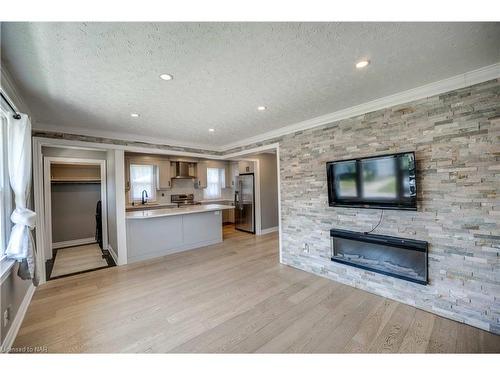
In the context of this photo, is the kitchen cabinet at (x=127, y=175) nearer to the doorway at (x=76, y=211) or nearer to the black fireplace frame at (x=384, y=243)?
the doorway at (x=76, y=211)

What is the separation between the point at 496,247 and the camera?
6.27 ft

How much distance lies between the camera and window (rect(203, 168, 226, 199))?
742cm

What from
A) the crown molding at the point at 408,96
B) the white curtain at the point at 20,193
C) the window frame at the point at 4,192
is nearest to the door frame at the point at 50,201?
the window frame at the point at 4,192

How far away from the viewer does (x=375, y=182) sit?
8.36ft

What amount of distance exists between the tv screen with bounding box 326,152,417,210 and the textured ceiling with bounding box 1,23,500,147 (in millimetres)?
803

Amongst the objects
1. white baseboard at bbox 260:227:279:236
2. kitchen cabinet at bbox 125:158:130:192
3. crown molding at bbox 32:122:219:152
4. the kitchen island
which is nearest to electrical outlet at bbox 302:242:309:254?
the kitchen island

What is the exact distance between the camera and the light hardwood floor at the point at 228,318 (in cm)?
183

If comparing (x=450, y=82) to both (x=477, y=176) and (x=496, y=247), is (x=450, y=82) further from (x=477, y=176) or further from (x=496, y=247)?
(x=496, y=247)

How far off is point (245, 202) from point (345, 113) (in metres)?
4.22

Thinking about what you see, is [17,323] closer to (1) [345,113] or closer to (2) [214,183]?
(1) [345,113]

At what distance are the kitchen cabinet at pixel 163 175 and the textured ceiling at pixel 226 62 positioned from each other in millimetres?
3101

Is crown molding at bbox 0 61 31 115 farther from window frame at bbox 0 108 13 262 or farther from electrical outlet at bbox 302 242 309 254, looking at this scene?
electrical outlet at bbox 302 242 309 254

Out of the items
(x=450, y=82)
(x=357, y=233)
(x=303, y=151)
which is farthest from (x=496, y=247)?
(x=303, y=151)
